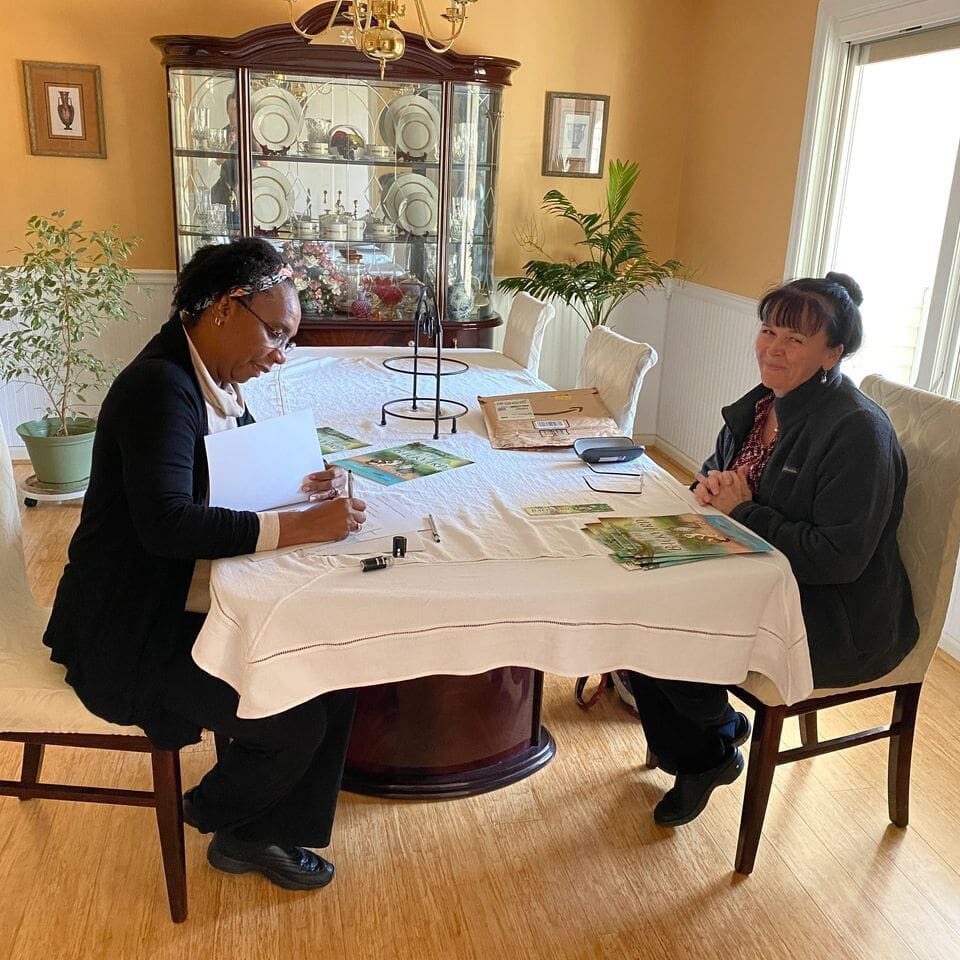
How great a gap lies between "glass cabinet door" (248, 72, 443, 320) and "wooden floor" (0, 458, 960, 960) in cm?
250

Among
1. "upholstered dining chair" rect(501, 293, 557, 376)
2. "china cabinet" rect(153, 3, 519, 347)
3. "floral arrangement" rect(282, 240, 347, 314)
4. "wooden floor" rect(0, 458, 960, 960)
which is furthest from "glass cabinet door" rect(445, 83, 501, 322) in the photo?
"wooden floor" rect(0, 458, 960, 960)

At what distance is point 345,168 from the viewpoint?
405 cm

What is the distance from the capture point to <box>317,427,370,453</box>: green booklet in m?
2.09

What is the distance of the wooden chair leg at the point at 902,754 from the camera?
6.25ft

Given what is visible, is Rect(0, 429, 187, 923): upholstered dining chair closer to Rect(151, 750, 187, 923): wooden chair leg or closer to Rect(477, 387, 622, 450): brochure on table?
Rect(151, 750, 187, 923): wooden chair leg

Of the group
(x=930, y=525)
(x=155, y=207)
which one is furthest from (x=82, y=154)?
(x=930, y=525)

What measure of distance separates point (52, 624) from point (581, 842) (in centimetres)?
117

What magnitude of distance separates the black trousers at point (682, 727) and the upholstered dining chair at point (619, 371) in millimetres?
710

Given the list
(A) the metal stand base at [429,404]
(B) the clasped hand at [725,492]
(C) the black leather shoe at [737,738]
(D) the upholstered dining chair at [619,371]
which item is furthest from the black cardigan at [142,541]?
(D) the upholstered dining chair at [619,371]

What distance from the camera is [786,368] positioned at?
5.98 ft

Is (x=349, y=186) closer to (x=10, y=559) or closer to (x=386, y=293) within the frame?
(x=386, y=293)

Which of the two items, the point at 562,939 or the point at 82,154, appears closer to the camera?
the point at 562,939

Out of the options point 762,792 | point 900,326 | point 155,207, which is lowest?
point 762,792

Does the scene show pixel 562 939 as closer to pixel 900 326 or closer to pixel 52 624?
pixel 52 624
